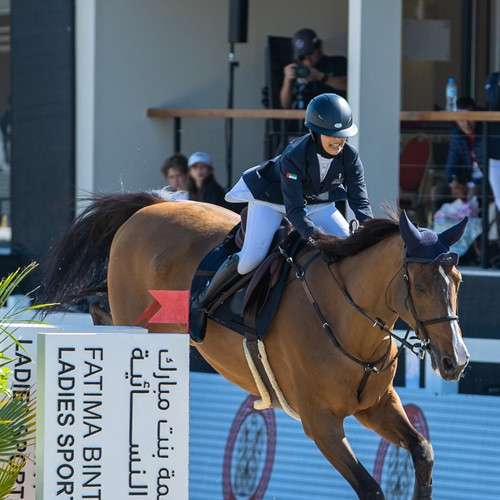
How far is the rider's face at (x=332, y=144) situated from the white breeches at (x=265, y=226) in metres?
0.46

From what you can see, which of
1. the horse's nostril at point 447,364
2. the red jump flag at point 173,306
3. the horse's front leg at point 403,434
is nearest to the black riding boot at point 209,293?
the horse's front leg at point 403,434

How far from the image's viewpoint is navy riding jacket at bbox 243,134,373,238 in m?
6.55

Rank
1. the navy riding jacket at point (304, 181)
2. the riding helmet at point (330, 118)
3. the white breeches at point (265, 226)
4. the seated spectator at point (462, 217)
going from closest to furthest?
the riding helmet at point (330, 118), the navy riding jacket at point (304, 181), the white breeches at point (265, 226), the seated spectator at point (462, 217)

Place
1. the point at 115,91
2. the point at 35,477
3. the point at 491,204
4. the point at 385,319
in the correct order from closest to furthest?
the point at 35,477 < the point at 385,319 < the point at 491,204 < the point at 115,91

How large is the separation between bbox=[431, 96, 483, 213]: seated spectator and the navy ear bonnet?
371 cm

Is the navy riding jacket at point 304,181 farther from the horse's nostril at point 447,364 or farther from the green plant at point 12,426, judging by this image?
the green plant at point 12,426

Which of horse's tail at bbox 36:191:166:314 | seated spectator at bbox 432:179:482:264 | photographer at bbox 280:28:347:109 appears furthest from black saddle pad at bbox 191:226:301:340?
photographer at bbox 280:28:347:109

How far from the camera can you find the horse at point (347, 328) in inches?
228

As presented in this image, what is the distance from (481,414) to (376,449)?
0.70 m

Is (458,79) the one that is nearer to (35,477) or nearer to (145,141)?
(145,141)

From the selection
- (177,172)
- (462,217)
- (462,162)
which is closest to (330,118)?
(462,217)

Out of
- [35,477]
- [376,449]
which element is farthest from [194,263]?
[35,477]

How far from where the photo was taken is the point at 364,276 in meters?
6.27

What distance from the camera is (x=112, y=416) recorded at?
5555 mm
